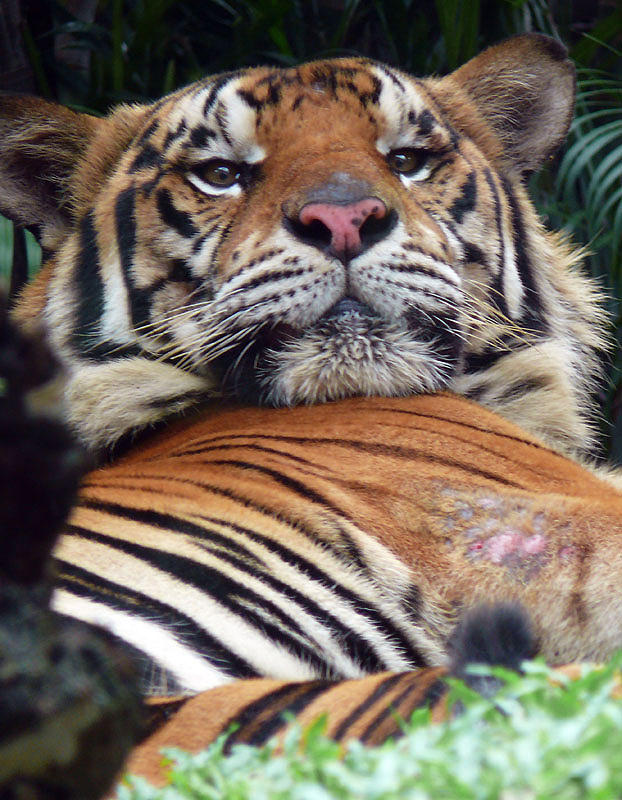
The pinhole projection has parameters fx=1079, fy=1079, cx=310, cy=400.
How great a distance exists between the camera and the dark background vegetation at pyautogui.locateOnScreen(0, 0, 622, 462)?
157 inches

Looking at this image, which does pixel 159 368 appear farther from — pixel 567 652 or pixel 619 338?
pixel 619 338

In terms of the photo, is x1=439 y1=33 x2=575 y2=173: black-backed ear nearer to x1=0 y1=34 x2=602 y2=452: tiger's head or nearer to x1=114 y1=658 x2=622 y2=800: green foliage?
x1=0 y1=34 x2=602 y2=452: tiger's head

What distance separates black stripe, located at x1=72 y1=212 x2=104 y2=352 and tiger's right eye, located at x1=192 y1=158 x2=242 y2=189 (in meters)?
0.34

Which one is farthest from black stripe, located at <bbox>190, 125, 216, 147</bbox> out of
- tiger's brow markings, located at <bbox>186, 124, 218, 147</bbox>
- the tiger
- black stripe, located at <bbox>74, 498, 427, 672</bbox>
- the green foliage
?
the green foliage

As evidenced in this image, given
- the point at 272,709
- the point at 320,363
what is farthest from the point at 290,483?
the point at 272,709

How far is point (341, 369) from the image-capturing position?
85.9 inches

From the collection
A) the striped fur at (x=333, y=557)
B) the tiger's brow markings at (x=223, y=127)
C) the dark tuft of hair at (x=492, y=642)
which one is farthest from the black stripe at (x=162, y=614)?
the tiger's brow markings at (x=223, y=127)

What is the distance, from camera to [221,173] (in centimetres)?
244

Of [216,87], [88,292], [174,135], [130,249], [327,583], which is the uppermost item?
[216,87]

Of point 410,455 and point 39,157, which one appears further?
point 39,157

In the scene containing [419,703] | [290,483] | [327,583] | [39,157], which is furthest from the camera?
[39,157]

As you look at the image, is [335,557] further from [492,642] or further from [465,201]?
[465,201]

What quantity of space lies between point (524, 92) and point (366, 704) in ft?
6.79

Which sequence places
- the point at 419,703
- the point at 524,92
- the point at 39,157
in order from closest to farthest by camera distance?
the point at 419,703 < the point at 39,157 < the point at 524,92
